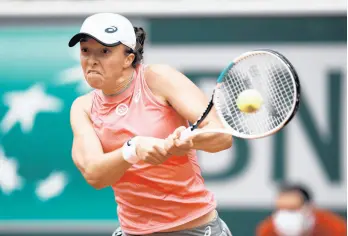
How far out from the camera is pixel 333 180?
8.05m

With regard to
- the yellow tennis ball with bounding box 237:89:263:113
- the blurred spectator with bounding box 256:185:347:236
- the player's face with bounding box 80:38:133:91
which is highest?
the player's face with bounding box 80:38:133:91

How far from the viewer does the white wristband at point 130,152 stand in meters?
4.09

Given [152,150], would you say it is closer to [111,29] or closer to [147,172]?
[147,172]

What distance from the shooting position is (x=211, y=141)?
413 centimetres

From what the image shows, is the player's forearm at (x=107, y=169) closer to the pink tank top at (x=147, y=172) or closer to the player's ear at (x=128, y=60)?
the pink tank top at (x=147, y=172)

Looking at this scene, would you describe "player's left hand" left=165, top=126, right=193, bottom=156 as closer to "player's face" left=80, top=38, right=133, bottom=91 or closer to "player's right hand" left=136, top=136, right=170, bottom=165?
"player's right hand" left=136, top=136, right=170, bottom=165

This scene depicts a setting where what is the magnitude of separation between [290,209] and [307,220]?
15 centimetres

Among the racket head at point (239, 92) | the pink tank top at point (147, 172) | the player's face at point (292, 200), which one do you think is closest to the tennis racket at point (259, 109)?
the racket head at point (239, 92)

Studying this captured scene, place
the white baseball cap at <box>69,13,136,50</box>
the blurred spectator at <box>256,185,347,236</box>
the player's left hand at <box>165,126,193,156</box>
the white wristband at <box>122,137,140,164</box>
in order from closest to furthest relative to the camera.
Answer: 1. the player's left hand at <box>165,126,193,156</box>
2. the white wristband at <box>122,137,140,164</box>
3. the white baseball cap at <box>69,13,136,50</box>
4. the blurred spectator at <box>256,185,347,236</box>

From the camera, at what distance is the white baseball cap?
13.7ft

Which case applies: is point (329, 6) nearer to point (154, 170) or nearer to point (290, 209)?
point (290, 209)

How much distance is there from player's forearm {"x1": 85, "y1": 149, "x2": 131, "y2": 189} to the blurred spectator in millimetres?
3244

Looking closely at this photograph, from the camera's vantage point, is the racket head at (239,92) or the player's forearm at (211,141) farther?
the racket head at (239,92)

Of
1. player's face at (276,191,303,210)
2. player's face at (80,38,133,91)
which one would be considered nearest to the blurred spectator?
player's face at (276,191,303,210)
